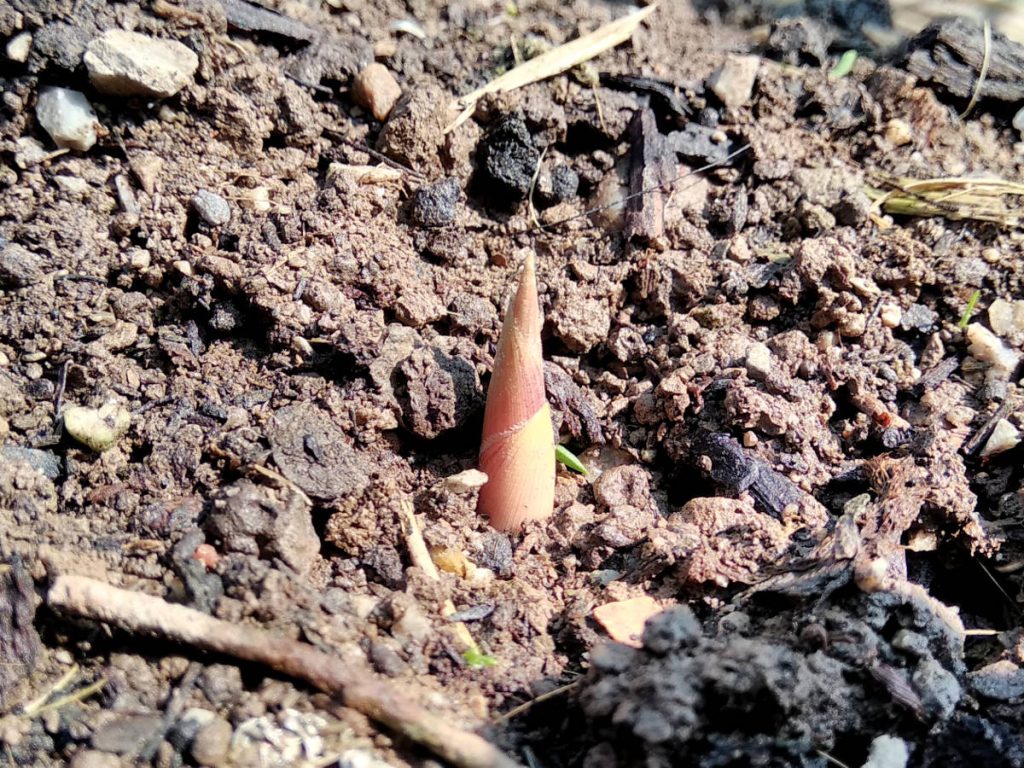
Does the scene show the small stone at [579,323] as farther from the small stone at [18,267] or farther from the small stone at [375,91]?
the small stone at [18,267]

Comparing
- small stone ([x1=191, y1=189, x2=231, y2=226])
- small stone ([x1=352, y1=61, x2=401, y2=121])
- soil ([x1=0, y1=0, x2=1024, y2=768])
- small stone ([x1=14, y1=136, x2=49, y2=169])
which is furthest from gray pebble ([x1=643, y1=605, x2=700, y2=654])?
small stone ([x1=14, y1=136, x2=49, y2=169])

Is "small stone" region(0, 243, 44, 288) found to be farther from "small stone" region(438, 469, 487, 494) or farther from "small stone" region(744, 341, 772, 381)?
"small stone" region(744, 341, 772, 381)

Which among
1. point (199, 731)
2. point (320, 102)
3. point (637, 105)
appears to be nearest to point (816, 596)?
point (199, 731)

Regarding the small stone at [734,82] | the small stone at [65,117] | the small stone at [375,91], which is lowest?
the small stone at [65,117]

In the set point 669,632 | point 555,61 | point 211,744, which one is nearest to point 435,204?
point 555,61

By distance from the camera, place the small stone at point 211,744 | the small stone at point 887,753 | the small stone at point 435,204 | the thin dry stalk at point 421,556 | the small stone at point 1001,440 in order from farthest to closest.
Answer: the small stone at point 435,204 → the small stone at point 1001,440 → the thin dry stalk at point 421,556 → the small stone at point 887,753 → the small stone at point 211,744

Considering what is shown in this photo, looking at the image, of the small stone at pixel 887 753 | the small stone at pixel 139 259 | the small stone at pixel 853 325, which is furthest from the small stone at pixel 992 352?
the small stone at pixel 139 259

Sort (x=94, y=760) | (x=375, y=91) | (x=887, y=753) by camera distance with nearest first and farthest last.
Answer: (x=94, y=760) < (x=887, y=753) < (x=375, y=91)

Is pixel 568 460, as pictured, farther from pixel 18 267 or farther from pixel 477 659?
pixel 18 267
